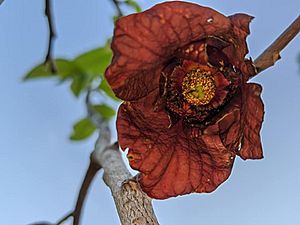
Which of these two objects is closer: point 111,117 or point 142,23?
point 142,23

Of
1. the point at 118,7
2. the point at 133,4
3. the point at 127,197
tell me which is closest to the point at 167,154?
the point at 127,197

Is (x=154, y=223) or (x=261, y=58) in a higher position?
(x=261, y=58)

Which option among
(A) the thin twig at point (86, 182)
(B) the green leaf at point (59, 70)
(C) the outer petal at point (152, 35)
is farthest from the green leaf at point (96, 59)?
(C) the outer petal at point (152, 35)

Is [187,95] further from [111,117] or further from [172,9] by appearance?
[111,117]

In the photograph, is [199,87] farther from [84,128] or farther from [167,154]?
[84,128]

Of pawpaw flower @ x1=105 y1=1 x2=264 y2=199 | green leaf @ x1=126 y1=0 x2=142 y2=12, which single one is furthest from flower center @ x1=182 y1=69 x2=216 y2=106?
green leaf @ x1=126 y1=0 x2=142 y2=12

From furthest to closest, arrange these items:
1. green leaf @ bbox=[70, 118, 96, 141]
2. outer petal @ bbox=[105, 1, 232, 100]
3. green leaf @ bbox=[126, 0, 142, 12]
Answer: green leaf @ bbox=[70, 118, 96, 141] < green leaf @ bbox=[126, 0, 142, 12] < outer petal @ bbox=[105, 1, 232, 100]

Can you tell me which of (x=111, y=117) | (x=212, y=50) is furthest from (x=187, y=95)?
(x=111, y=117)

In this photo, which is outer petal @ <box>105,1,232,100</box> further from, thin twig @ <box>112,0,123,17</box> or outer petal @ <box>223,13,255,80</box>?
thin twig @ <box>112,0,123,17</box>
